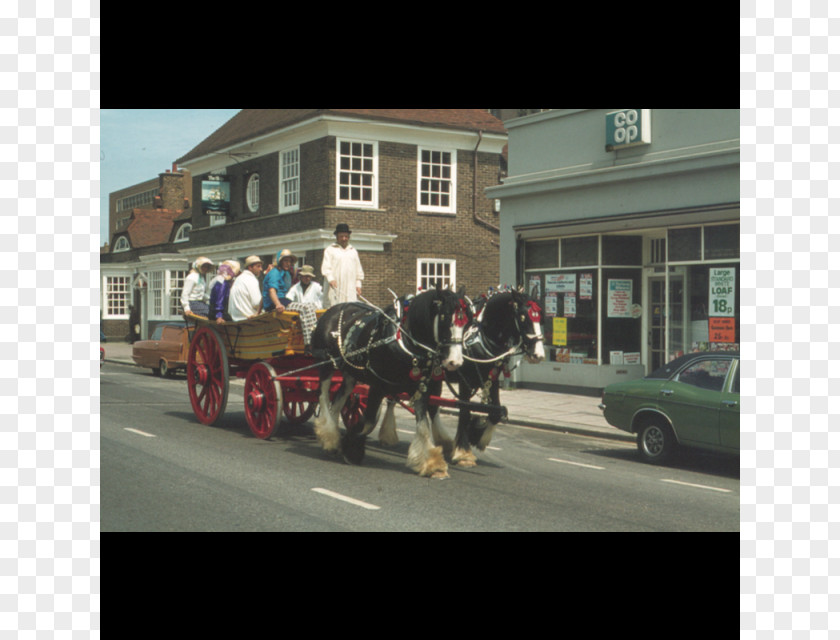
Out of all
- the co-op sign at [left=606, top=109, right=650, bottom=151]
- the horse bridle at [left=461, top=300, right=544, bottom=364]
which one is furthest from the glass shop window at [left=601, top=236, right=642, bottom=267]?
the horse bridle at [left=461, top=300, right=544, bottom=364]

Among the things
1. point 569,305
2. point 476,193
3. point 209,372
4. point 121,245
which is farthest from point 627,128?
point 121,245

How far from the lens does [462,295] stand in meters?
8.30

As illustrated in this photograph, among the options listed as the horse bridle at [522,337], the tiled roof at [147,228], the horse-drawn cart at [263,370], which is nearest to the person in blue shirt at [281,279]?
the horse-drawn cart at [263,370]

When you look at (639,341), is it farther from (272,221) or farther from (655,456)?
(272,221)

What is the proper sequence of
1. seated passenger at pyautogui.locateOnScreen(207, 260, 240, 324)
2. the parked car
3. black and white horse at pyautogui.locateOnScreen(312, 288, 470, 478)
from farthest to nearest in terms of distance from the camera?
the parked car
seated passenger at pyautogui.locateOnScreen(207, 260, 240, 324)
black and white horse at pyautogui.locateOnScreen(312, 288, 470, 478)

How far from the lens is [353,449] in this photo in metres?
9.20

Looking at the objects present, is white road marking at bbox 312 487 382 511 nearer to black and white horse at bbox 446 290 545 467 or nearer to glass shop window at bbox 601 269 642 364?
black and white horse at bbox 446 290 545 467

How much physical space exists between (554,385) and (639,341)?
1993 millimetres

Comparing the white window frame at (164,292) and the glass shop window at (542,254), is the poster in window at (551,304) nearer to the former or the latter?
the glass shop window at (542,254)

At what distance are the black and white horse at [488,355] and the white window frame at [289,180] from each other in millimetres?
16649

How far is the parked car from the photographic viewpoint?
21.1 meters

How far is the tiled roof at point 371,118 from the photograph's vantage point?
23641mm

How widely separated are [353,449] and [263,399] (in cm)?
194

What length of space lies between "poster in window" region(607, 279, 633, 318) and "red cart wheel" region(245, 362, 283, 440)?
27.5 feet
